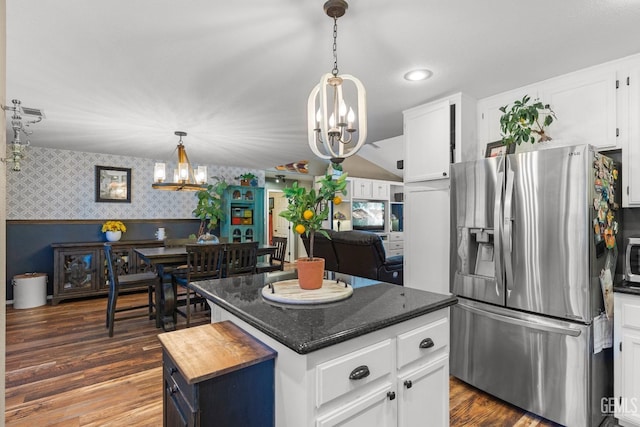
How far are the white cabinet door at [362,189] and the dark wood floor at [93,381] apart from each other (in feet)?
16.5

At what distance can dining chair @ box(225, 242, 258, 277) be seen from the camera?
354 cm

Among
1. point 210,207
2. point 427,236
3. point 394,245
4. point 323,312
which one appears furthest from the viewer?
point 394,245

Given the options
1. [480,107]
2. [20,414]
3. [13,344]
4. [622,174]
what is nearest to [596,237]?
[622,174]

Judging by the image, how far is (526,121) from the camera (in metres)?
2.29

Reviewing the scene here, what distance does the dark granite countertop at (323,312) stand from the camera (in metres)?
1.12

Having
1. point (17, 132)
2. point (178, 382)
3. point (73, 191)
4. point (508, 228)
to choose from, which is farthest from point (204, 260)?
point (73, 191)

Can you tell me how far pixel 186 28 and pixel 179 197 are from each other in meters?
4.62

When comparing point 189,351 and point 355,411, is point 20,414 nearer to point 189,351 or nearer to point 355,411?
point 189,351

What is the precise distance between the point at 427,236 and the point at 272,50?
6.39 ft

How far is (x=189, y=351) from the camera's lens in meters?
1.26

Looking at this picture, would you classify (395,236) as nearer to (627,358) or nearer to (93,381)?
(627,358)

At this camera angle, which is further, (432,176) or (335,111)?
(432,176)

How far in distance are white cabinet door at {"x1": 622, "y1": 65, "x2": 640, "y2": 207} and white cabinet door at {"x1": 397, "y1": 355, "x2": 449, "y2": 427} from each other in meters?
1.67

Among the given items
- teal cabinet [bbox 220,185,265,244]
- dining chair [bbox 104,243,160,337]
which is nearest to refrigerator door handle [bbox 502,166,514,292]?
dining chair [bbox 104,243,160,337]
